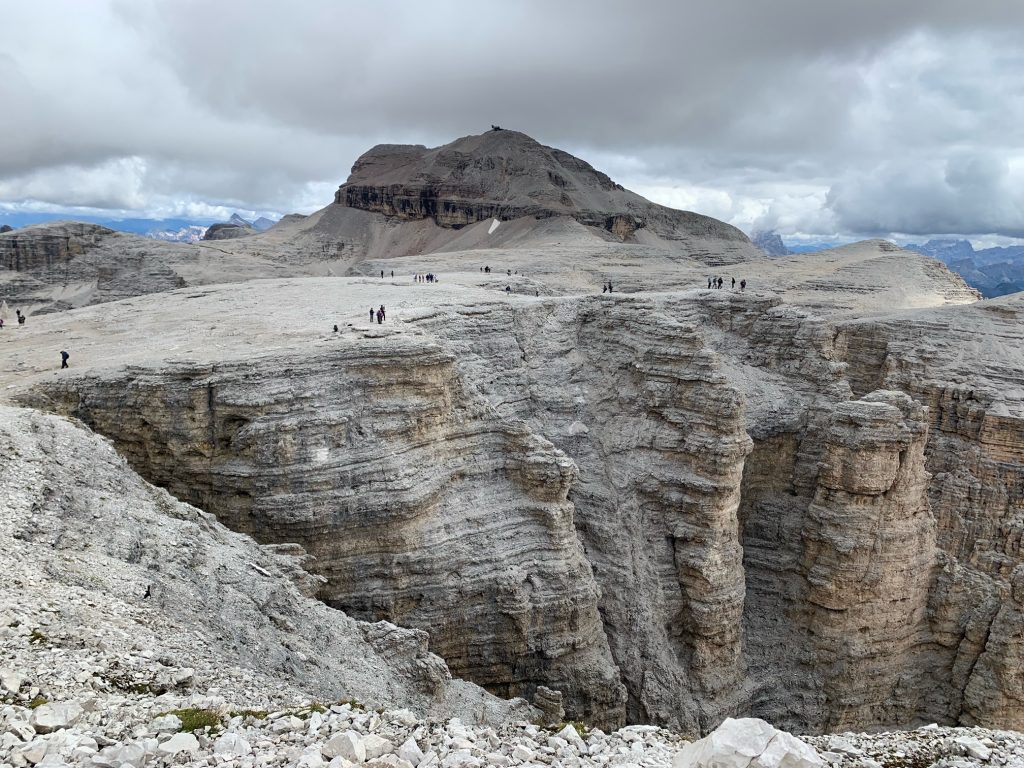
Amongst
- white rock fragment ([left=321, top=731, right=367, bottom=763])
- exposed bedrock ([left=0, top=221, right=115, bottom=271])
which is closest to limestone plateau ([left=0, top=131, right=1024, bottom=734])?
white rock fragment ([left=321, top=731, right=367, bottom=763])

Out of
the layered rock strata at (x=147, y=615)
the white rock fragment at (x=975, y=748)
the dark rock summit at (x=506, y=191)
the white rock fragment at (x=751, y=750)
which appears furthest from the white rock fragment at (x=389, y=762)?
the dark rock summit at (x=506, y=191)

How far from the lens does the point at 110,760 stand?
27.2 feet

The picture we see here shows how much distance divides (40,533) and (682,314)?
31.9 metres

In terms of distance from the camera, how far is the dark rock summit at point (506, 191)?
124500mm

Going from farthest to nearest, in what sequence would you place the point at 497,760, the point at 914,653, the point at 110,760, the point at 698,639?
1. the point at 914,653
2. the point at 698,639
3. the point at 497,760
4. the point at 110,760

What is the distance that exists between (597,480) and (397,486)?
1118 centimetres

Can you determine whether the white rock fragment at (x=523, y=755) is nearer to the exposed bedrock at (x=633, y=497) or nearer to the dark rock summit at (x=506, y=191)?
the exposed bedrock at (x=633, y=497)

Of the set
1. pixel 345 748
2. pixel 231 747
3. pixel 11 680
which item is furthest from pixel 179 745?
pixel 11 680

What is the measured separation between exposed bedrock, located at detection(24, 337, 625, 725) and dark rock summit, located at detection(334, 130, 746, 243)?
97.0 meters

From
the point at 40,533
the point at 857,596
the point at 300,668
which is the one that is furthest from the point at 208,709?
the point at 857,596

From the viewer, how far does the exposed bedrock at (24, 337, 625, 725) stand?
23.2 m

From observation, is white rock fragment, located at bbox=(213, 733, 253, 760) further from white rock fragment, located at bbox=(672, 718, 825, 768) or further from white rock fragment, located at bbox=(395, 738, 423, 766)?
white rock fragment, located at bbox=(672, 718, 825, 768)

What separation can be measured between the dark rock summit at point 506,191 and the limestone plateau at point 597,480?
78.3m

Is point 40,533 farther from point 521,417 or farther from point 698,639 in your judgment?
point 698,639
